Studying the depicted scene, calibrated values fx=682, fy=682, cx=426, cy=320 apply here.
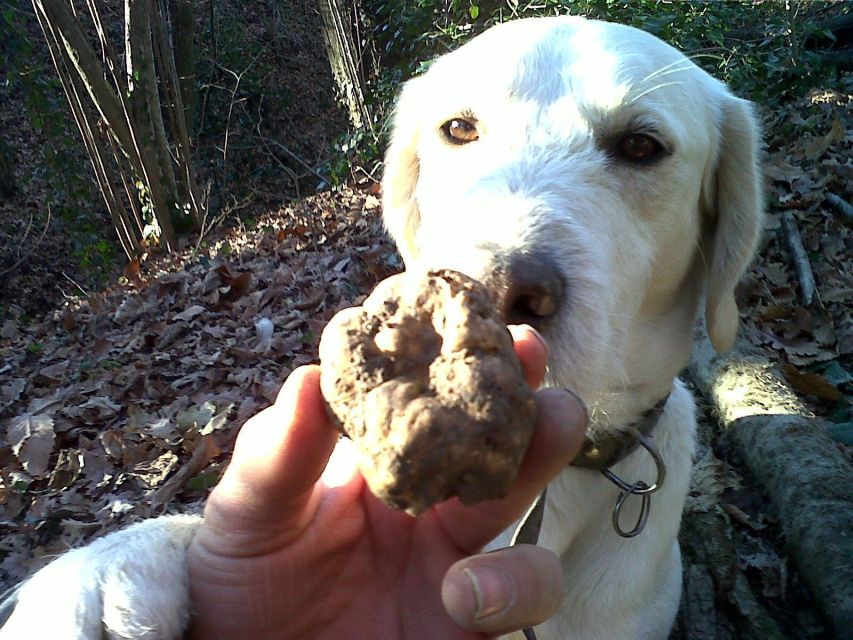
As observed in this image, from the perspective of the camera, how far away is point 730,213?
2541 mm

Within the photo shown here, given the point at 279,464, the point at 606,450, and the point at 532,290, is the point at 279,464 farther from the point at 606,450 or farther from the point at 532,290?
the point at 606,450

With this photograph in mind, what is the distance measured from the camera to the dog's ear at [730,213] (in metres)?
2.46

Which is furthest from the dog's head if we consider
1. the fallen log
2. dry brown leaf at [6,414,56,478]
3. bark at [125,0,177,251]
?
bark at [125,0,177,251]

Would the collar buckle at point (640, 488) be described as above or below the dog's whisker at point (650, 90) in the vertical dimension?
below

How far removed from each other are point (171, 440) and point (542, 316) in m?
2.71

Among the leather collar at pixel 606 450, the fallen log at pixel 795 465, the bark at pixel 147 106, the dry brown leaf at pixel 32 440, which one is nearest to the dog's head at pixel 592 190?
the leather collar at pixel 606 450

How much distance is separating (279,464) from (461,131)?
144 centimetres

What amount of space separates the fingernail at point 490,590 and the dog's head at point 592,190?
55cm

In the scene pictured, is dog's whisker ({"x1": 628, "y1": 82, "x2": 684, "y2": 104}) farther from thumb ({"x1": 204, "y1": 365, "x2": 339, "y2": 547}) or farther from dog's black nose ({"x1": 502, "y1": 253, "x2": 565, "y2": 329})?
thumb ({"x1": 204, "y1": 365, "x2": 339, "y2": 547})

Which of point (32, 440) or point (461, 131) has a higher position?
point (461, 131)

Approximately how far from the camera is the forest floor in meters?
3.04

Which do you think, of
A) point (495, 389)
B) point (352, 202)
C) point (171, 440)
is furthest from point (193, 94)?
point (495, 389)

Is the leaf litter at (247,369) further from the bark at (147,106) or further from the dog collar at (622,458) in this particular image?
the bark at (147,106)

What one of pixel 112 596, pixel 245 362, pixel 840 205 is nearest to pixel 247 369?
pixel 245 362
